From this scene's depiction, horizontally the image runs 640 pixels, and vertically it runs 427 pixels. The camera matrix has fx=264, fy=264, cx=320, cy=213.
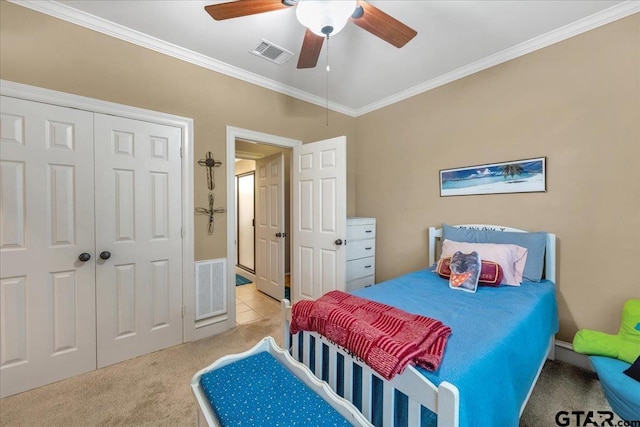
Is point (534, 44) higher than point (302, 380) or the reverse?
higher

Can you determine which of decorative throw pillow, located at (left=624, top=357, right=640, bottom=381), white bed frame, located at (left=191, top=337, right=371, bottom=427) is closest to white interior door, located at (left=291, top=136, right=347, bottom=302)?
white bed frame, located at (left=191, top=337, right=371, bottom=427)

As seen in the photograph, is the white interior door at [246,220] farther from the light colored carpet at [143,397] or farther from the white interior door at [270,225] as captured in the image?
the light colored carpet at [143,397]

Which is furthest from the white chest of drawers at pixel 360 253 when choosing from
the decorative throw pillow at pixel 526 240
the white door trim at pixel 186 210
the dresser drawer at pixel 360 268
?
the white door trim at pixel 186 210

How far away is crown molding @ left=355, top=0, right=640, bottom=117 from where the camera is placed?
74.7 inches

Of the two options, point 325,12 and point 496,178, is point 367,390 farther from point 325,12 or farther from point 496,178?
point 496,178

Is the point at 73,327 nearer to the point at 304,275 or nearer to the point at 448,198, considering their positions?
the point at 304,275

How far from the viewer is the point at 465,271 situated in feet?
6.57

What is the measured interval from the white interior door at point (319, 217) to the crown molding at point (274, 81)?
92cm

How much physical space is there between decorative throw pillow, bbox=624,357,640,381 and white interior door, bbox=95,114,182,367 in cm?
313

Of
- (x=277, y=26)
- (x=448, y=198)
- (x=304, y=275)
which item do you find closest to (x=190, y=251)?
(x=304, y=275)

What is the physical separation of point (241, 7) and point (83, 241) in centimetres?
202

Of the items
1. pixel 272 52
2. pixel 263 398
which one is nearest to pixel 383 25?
pixel 272 52

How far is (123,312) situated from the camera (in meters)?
2.20

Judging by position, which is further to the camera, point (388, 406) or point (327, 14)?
point (327, 14)
